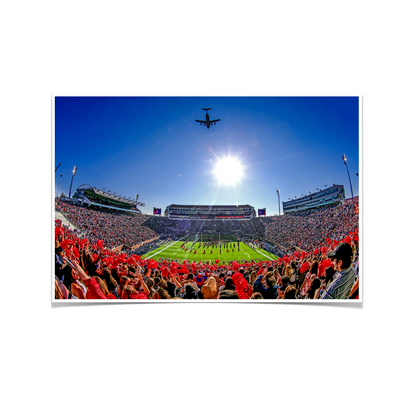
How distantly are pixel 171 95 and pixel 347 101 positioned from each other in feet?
12.5

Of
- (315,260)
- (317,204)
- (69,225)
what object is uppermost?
(317,204)

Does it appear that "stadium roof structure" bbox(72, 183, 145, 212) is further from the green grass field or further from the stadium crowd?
the green grass field

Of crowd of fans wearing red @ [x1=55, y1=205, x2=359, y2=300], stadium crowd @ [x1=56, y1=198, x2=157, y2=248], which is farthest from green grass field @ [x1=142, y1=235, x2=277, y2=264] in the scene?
crowd of fans wearing red @ [x1=55, y1=205, x2=359, y2=300]

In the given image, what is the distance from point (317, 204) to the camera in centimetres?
573

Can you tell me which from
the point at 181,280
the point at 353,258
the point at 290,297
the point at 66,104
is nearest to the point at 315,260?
the point at 353,258

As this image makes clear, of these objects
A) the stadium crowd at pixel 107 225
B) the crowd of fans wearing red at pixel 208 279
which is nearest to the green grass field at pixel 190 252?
the stadium crowd at pixel 107 225

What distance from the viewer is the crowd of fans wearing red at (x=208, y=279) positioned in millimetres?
3447

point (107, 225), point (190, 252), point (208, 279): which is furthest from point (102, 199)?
point (208, 279)

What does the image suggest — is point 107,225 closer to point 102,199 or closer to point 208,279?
point 102,199

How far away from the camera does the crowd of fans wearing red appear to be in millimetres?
3447

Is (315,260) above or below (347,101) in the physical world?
below

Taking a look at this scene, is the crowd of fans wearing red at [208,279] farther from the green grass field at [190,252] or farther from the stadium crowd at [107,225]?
the green grass field at [190,252]

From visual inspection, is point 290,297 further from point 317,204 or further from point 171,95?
point 171,95
